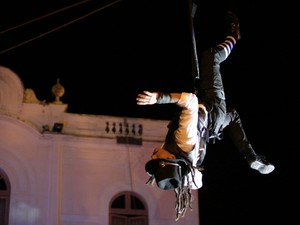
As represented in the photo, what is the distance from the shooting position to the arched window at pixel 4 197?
49.6 ft

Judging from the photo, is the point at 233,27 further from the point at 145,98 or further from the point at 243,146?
the point at 145,98

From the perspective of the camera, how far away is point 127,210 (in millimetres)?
15922

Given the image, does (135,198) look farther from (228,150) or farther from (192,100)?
(192,100)

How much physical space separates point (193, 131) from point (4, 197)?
6807mm

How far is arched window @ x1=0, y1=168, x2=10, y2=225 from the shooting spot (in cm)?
1510

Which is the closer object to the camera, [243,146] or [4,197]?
[243,146]

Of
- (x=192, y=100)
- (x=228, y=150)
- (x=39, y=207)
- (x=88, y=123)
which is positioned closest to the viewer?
(x=192, y=100)

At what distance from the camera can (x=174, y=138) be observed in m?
9.58

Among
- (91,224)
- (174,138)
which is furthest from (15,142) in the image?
(174,138)

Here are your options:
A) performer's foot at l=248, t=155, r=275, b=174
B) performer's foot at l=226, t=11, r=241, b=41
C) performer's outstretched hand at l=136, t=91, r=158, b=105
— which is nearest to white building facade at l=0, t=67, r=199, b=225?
performer's foot at l=226, t=11, r=241, b=41

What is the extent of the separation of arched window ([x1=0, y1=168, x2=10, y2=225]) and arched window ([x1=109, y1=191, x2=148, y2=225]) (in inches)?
76.1

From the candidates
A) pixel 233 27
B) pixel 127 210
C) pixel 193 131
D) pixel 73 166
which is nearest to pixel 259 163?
pixel 193 131

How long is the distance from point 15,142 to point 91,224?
2.07m

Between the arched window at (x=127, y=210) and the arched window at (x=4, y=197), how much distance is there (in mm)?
1932
